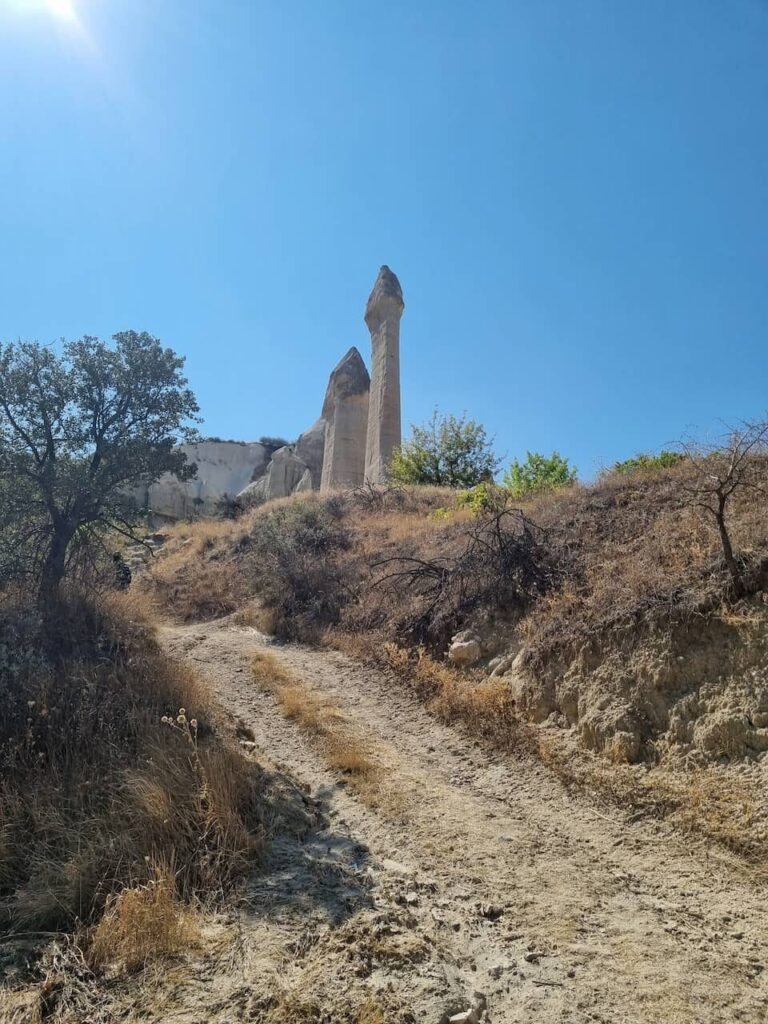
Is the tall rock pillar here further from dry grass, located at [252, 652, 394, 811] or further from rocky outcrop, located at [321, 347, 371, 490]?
dry grass, located at [252, 652, 394, 811]

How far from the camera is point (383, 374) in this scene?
78.3ft

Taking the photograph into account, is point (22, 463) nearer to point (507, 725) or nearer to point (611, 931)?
point (507, 725)

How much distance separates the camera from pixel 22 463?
8641mm

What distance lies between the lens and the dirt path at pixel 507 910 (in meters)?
2.84

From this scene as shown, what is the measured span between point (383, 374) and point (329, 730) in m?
19.2

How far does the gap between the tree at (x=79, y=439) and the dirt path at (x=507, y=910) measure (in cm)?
550

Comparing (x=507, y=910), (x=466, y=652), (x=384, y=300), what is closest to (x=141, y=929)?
(x=507, y=910)

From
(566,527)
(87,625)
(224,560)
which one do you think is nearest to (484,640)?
(566,527)

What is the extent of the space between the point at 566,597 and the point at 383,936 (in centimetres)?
Result: 421

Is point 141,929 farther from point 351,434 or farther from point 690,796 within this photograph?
point 351,434

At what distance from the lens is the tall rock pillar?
22969 mm

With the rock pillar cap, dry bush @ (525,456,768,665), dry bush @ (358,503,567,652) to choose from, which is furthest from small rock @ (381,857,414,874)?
the rock pillar cap

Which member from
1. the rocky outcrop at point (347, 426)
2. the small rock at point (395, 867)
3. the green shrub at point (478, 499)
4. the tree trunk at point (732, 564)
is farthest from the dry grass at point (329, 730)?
the rocky outcrop at point (347, 426)

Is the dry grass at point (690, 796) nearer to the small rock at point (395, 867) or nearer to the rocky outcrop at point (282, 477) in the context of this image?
the small rock at point (395, 867)
